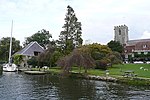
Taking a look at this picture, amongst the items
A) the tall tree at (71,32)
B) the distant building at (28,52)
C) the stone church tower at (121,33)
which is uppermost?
the stone church tower at (121,33)

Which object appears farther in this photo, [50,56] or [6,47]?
[6,47]

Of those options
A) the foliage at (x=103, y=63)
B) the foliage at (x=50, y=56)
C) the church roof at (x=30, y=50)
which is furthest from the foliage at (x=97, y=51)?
the church roof at (x=30, y=50)

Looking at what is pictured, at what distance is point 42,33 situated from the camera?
106 meters

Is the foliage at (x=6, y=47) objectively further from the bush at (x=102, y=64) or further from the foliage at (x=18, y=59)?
the bush at (x=102, y=64)

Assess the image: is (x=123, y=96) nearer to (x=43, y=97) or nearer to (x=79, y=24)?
(x=43, y=97)

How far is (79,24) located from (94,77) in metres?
36.4

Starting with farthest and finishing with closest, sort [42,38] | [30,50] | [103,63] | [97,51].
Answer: [42,38] → [30,50] → [97,51] → [103,63]

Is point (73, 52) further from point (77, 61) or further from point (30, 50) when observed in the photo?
point (30, 50)

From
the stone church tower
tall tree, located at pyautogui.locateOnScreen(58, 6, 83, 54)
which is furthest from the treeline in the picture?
the stone church tower

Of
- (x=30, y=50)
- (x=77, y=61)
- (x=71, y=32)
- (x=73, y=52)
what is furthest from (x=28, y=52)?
(x=77, y=61)

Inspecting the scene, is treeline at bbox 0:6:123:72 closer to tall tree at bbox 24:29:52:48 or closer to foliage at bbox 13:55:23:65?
foliage at bbox 13:55:23:65

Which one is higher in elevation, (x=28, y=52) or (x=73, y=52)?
(x=28, y=52)

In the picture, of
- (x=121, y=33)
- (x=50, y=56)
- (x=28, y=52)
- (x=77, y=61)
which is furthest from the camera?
(x=121, y=33)

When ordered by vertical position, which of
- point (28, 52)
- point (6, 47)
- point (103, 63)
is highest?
point (6, 47)
